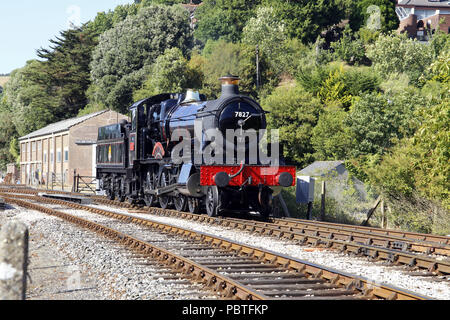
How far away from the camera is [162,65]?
49906mm

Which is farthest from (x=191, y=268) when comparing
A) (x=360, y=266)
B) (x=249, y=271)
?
(x=360, y=266)

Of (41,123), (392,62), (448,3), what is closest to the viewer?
(392,62)

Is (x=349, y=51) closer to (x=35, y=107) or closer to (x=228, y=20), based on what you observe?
(x=228, y=20)

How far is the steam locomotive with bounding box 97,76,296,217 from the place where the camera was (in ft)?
55.1

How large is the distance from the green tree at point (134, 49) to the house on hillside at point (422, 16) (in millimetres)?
37768

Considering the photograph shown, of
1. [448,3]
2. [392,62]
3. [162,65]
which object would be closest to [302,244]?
[162,65]

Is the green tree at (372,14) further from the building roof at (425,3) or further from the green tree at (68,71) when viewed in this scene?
the green tree at (68,71)

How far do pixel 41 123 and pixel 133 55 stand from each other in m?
19.2

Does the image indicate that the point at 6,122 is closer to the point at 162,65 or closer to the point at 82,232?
the point at 162,65

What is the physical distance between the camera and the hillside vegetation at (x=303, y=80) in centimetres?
1836

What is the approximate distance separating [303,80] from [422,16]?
167 feet

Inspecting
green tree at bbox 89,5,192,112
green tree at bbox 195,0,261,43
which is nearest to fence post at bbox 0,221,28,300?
green tree at bbox 89,5,192,112

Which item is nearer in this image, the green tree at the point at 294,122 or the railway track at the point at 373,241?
the railway track at the point at 373,241

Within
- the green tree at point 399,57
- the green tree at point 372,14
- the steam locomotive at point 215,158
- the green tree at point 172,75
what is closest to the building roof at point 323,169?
the steam locomotive at point 215,158
